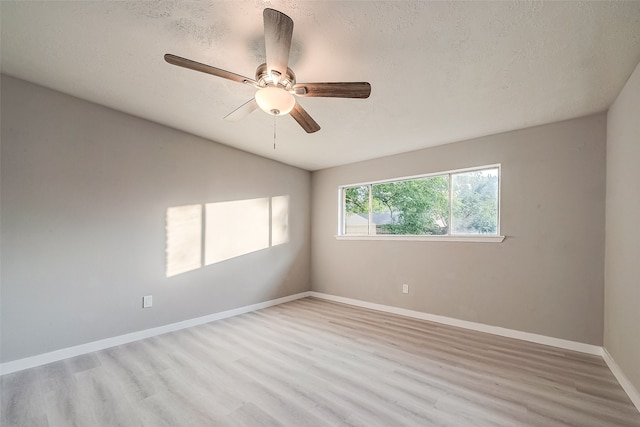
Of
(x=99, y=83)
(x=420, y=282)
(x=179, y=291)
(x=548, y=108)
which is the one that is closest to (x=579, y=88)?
(x=548, y=108)

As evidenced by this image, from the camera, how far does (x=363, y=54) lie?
189 centimetres

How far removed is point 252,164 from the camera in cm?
417

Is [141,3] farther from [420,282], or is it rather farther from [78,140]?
[420,282]

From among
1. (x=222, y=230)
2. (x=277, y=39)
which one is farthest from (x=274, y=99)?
(x=222, y=230)

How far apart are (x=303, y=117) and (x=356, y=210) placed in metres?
2.71

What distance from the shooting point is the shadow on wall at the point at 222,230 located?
332 centimetres

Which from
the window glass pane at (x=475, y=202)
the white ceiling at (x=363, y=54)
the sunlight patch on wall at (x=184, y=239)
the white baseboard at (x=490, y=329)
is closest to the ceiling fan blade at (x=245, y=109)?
the white ceiling at (x=363, y=54)

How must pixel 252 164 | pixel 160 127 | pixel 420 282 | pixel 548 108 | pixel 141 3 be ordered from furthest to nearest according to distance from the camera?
1. pixel 252 164
2. pixel 420 282
3. pixel 160 127
4. pixel 548 108
5. pixel 141 3

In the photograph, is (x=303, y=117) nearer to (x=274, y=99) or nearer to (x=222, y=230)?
(x=274, y=99)

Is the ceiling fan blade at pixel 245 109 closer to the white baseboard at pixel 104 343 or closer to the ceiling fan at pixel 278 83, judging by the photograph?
the ceiling fan at pixel 278 83

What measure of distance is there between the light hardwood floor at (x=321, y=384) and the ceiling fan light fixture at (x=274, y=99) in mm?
1965

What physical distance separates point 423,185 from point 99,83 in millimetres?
3769

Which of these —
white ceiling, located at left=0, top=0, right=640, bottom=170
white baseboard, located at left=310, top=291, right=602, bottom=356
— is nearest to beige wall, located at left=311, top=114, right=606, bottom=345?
white baseboard, located at left=310, top=291, right=602, bottom=356

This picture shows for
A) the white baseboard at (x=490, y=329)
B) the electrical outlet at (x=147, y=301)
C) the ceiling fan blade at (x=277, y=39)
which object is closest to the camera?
the ceiling fan blade at (x=277, y=39)
